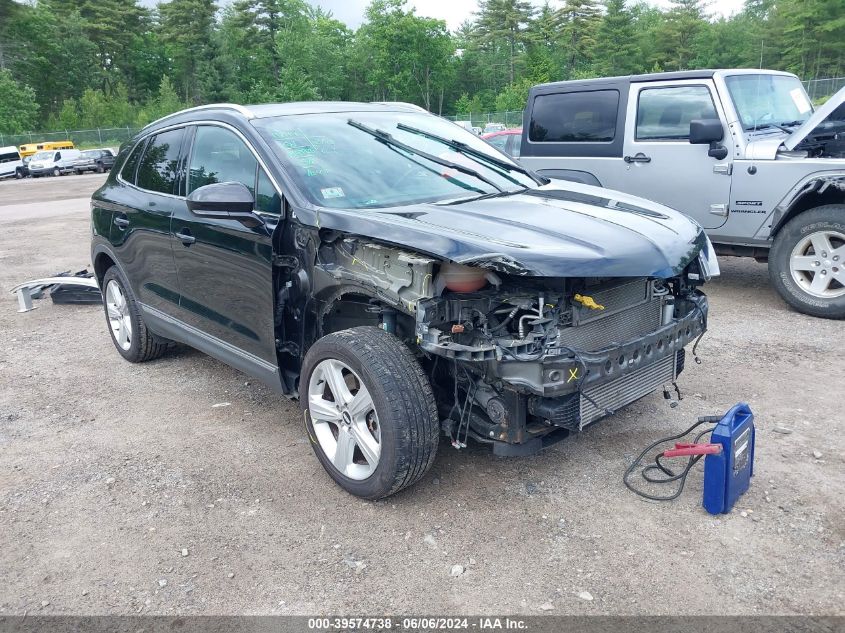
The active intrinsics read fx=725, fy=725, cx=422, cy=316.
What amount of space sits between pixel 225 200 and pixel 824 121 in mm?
5166

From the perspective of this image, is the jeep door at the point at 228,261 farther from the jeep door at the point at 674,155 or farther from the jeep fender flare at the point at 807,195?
the jeep fender flare at the point at 807,195

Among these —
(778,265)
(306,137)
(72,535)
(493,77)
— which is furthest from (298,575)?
(493,77)

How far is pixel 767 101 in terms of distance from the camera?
700cm

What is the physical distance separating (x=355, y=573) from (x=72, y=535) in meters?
1.40

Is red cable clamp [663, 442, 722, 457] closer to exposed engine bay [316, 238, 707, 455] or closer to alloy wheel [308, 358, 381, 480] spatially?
exposed engine bay [316, 238, 707, 455]

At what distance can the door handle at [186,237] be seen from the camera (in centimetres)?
436

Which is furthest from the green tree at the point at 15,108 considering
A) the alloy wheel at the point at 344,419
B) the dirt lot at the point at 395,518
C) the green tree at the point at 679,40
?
the alloy wheel at the point at 344,419

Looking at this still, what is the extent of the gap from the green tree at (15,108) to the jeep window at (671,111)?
2325 inches

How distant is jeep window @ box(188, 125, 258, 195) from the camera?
3.99m

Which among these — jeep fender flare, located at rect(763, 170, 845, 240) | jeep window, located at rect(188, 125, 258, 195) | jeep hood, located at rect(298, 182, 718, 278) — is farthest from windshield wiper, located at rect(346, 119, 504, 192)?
jeep fender flare, located at rect(763, 170, 845, 240)

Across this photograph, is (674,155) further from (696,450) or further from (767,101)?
(696,450)

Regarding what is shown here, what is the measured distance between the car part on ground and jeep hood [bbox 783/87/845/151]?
6850 millimetres

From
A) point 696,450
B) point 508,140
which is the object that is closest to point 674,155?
point 696,450

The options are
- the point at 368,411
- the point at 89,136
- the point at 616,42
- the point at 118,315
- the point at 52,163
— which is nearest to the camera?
the point at 368,411
